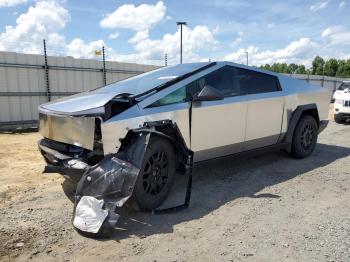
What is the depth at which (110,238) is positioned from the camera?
3238 mm

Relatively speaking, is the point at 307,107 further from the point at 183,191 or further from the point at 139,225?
the point at 139,225

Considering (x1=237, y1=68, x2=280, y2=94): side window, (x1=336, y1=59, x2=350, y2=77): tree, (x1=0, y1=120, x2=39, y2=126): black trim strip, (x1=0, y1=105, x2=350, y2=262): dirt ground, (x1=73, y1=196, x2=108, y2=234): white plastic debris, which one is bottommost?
(x1=0, y1=120, x2=39, y2=126): black trim strip

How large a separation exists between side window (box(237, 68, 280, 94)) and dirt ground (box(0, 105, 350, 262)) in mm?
1244

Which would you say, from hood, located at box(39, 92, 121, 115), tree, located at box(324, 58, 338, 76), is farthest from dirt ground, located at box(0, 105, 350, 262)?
tree, located at box(324, 58, 338, 76)

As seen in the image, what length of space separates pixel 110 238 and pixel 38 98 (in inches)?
368

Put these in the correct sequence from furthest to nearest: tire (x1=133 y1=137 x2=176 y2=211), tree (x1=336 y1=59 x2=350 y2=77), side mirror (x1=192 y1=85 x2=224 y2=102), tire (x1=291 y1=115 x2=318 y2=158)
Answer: tree (x1=336 y1=59 x2=350 y2=77)
tire (x1=291 y1=115 x2=318 y2=158)
side mirror (x1=192 y1=85 x2=224 y2=102)
tire (x1=133 y1=137 x2=176 y2=211)

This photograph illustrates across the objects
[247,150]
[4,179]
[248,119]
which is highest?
[248,119]

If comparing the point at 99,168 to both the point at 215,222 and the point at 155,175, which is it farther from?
the point at 215,222

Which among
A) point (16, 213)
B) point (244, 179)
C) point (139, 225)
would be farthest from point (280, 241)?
point (16, 213)

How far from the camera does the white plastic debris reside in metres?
3.23

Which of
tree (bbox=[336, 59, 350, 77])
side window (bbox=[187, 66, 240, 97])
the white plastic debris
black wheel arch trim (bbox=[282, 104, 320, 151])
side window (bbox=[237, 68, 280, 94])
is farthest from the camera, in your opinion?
tree (bbox=[336, 59, 350, 77])

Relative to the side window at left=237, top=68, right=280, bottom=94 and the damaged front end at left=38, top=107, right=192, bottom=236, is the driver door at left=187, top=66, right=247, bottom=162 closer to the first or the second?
the side window at left=237, top=68, right=280, bottom=94

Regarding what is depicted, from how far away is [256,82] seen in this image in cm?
522

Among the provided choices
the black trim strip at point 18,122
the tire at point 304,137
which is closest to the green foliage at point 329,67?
the black trim strip at point 18,122
